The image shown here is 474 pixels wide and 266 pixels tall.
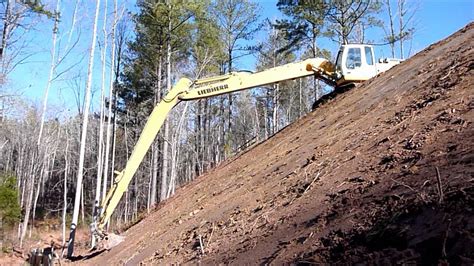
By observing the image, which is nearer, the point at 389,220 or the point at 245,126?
Result: the point at 389,220

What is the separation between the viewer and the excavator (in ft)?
40.8

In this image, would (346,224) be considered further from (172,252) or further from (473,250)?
(172,252)

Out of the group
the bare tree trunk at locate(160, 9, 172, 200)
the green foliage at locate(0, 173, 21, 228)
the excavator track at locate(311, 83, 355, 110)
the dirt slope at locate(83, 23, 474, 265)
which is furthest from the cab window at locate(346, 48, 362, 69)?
the green foliage at locate(0, 173, 21, 228)

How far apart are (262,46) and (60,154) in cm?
2982

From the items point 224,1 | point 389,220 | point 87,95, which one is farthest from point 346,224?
point 224,1

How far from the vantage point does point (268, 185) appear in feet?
29.3

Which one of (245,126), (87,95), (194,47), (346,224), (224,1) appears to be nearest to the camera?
(346,224)

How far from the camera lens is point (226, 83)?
13.7 metres

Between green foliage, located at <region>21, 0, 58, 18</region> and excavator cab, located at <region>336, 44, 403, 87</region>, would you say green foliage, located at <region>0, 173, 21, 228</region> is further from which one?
excavator cab, located at <region>336, 44, 403, 87</region>

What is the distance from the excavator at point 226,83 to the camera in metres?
12.4

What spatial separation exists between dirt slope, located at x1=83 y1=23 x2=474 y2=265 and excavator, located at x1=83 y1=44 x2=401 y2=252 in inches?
41.4

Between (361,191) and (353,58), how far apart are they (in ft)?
32.3

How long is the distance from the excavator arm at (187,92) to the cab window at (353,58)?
25.0 inches

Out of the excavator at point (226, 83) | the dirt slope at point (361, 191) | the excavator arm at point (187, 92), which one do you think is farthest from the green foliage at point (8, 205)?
the excavator arm at point (187, 92)
